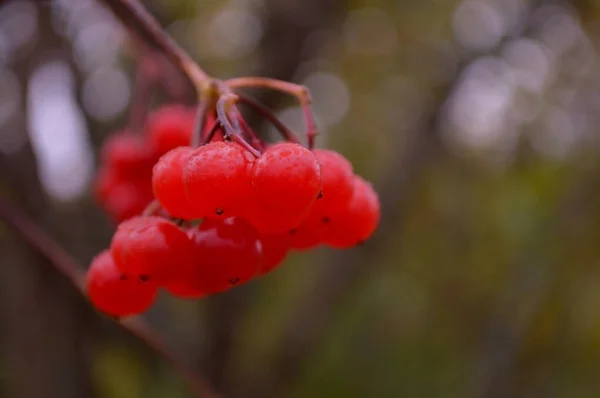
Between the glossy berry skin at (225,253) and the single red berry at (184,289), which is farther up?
the glossy berry skin at (225,253)

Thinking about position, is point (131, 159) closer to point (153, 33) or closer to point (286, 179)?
point (153, 33)

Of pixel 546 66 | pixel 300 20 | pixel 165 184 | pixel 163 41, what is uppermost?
Answer: pixel 163 41

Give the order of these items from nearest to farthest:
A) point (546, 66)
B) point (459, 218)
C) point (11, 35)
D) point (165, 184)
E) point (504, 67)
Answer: point (165, 184), point (11, 35), point (504, 67), point (546, 66), point (459, 218)

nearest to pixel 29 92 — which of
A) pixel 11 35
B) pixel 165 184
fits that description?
pixel 11 35

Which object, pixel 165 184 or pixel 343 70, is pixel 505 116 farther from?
pixel 165 184

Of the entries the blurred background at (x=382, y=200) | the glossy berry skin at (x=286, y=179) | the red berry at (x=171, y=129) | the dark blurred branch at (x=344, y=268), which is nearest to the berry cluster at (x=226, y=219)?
the glossy berry skin at (x=286, y=179)

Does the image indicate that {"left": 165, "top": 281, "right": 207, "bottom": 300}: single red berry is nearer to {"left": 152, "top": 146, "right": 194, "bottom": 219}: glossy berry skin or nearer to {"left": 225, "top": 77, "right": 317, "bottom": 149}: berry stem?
{"left": 152, "top": 146, "right": 194, "bottom": 219}: glossy berry skin

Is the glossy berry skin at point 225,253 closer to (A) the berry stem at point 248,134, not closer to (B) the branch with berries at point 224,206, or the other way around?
(B) the branch with berries at point 224,206
